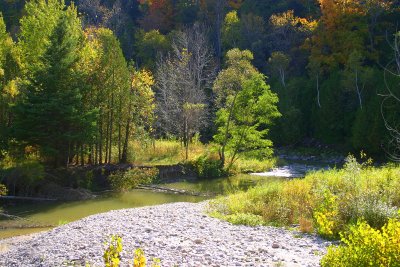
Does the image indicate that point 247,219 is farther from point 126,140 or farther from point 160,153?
point 160,153

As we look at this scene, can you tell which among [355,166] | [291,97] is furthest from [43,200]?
[291,97]

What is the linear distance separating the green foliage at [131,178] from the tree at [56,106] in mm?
2674

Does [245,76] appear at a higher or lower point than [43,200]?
higher

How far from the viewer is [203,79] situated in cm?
3797

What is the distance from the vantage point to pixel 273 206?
12391 mm

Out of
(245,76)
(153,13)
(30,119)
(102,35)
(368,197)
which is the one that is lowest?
(368,197)

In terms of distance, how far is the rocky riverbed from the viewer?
8344mm

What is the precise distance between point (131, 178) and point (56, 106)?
5.48 meters

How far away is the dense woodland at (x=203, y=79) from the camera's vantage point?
2402 centimetres

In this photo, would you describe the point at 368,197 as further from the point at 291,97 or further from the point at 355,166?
the point at 291,97

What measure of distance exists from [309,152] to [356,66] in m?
8.21

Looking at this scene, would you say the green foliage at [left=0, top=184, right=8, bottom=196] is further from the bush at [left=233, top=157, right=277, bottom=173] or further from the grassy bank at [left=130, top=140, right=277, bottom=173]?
the bush at [left=233, top=157, right=277, bottom=173]

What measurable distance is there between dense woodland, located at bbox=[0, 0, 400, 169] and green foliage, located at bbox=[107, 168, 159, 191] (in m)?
2.22

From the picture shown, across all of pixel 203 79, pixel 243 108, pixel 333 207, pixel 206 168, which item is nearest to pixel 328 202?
pixel 333 207
